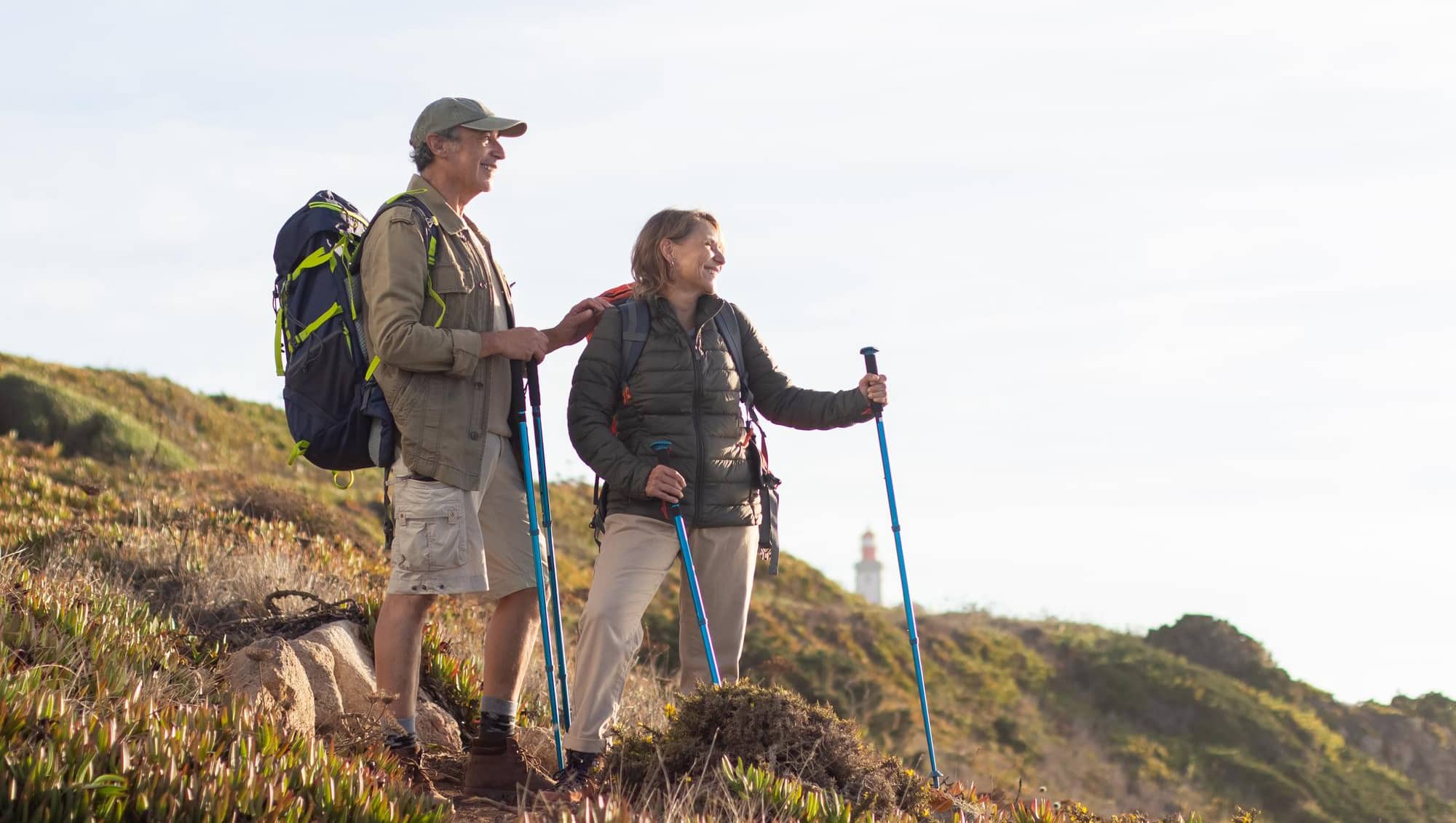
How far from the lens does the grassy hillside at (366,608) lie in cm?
430

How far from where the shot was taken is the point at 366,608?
7.12 m

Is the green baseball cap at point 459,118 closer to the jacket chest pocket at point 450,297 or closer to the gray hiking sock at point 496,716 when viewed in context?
the jacket chest pocket at point 450,297

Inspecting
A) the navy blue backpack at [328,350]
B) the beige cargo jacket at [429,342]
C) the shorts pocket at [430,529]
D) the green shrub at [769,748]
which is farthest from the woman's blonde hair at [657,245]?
the green shrub at [769,748]

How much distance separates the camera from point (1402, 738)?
18.8 metres

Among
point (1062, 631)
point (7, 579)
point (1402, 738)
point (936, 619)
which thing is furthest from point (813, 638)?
point (7, 579)

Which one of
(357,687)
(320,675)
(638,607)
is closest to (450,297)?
(638,607)

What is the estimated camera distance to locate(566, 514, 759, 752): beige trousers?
5.20 metres

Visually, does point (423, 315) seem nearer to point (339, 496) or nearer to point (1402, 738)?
point (339, 496)

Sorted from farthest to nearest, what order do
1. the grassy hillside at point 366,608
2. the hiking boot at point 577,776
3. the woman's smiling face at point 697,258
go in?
the woman's smiling face at point 697,258, the hiking boot at point 577,776, the grassy hillside at point 366,608

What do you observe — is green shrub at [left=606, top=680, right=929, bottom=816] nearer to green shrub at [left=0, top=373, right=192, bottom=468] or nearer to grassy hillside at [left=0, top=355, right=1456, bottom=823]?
grassy hillside at [left=0, top=355, right=1456, bottom=823]

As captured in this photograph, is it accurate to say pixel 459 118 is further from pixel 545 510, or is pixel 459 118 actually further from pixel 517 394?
pixel 545 510

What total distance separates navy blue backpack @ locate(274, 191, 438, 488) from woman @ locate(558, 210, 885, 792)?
0.80m

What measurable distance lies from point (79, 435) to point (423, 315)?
13744 millimetres

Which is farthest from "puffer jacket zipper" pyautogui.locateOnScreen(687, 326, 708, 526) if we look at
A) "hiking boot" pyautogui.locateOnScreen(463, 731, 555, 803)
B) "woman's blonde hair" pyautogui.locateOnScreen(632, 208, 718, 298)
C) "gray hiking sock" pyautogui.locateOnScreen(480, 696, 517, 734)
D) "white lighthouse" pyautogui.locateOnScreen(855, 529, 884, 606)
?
"white lighthouse" pyautogui.locateOnScreen(855, 529, 884, 606)
